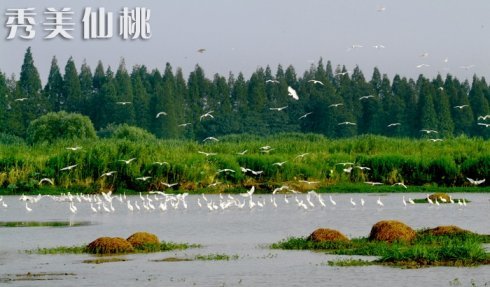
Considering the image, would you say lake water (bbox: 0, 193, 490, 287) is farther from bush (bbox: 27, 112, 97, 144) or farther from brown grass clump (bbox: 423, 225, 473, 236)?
bush (bbox: 27, 112, 97, 144)

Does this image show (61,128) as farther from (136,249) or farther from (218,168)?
(136,249)

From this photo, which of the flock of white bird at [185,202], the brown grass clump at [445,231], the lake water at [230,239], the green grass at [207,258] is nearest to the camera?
the lake water at [230,239]

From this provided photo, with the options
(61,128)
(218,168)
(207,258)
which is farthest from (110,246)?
(61,128)

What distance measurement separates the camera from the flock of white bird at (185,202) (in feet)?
126

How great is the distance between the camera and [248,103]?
129 metres

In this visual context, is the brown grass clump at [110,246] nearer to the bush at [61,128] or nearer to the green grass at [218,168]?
the green grass at [218,168]

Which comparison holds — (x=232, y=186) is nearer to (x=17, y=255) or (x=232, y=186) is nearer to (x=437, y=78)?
(x=17, y=255)

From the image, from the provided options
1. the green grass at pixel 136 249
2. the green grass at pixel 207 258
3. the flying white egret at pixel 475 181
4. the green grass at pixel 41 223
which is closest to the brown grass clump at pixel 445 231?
the green grass at pixel 207 258

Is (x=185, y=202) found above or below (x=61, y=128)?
below

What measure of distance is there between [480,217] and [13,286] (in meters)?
19.0

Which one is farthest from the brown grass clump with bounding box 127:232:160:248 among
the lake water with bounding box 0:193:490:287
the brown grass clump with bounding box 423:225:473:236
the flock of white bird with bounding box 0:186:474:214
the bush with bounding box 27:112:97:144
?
the bush with bounding box 27:112:97:144

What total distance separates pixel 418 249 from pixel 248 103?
106889 mm

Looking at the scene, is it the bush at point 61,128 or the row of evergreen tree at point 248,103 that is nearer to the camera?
the bush at point 61,128

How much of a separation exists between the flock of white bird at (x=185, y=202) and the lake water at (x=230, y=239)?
22cm
